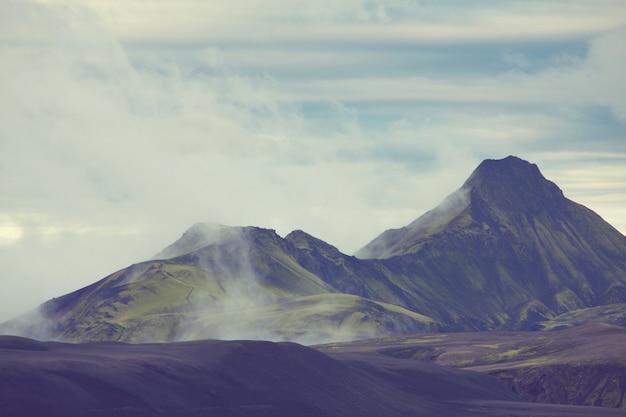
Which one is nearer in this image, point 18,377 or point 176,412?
point 18,377

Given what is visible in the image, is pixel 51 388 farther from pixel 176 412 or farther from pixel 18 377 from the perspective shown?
pixel 176 412

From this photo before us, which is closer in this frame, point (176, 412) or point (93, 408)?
point (93, 408)

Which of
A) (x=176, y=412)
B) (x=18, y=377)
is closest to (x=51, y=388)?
(x=18, y=377)

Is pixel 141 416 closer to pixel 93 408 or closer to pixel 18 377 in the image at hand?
pixel 93 408

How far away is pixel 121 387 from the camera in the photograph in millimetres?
198250

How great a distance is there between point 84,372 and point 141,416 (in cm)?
1572

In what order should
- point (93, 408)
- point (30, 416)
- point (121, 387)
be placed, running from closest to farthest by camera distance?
1. point (30, 416)
2. point (93, 408)
3. point (121, 387)

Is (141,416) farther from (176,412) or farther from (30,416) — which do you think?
(30,416)

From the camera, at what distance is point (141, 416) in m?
190

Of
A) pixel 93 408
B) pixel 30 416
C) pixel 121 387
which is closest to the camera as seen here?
pixel 30 416

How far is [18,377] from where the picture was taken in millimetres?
184875

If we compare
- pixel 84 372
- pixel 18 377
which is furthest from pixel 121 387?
pixel 18 377

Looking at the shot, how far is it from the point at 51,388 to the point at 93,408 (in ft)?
25.5

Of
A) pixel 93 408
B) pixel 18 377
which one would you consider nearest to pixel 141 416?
pixel 93 408
